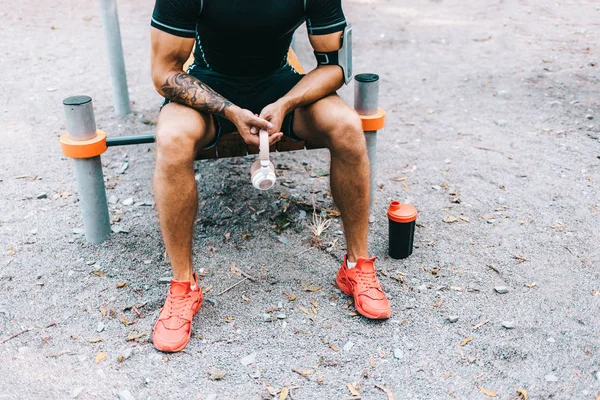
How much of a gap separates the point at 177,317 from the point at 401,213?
42.5 inches

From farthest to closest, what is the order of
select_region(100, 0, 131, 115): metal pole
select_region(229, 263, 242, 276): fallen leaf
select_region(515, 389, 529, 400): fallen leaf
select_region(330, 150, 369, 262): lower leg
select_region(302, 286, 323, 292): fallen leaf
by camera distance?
1. select_region(100, 0, 131, 115): metal pole
2. select_region(229, 263, 242, 276): fallen leaf
3. select_region(302, 286, 323, 292): fallen leaf
4. select_region(330, 150, 369, 262): lower leg
5. select_region(515, 389, 529, 400): fallen leaf

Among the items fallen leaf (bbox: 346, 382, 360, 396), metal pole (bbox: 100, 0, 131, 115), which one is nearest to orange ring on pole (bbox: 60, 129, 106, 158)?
fallen leaf (bbox: 346, 382, 360, 396)

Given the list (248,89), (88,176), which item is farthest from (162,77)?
(88,176)

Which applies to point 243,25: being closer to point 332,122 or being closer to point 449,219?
point 332,122

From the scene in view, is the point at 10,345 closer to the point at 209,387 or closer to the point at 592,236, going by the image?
the point at 209,387

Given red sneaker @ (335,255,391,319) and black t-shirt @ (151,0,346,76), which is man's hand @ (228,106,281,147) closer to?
black t-shirt @ (151,0,346,76)

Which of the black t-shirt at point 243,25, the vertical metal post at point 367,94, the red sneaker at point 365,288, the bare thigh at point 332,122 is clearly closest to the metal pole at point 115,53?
the black t-shirt at point 243,25

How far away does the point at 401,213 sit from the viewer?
2711 millimetres

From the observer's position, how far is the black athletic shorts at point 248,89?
8.64ft

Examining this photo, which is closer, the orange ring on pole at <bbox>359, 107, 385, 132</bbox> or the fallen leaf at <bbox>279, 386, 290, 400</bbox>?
the fallen leaf at <bbox>279, 386, 290, 400</bbox>

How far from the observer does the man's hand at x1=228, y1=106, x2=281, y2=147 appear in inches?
92.5

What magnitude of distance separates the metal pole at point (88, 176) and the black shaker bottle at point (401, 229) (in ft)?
4.47

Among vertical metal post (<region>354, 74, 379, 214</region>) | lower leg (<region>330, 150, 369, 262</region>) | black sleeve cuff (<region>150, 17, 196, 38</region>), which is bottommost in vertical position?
lower leg (<region>330, 150, 369, 262</region>)

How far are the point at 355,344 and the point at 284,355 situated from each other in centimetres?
28
